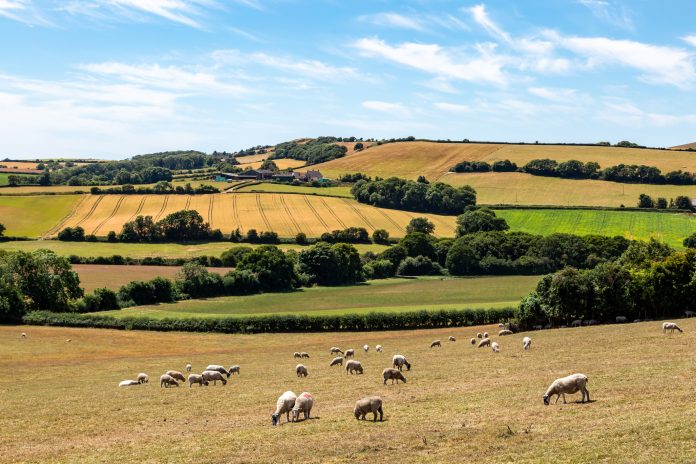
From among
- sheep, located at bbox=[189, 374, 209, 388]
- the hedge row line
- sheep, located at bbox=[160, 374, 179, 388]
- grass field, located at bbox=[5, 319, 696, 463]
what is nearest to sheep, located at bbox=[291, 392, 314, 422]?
grass field, located at bbox=[5, 319, 696, 463]

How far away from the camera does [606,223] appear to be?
6550 inches

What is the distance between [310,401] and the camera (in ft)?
96.1

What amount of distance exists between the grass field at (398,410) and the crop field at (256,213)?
361ft

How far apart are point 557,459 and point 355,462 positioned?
20.1 feet

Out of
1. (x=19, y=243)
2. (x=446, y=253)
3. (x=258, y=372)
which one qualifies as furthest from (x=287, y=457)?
(x=19, y=243)

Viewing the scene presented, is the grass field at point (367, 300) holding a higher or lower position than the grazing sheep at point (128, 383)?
lower

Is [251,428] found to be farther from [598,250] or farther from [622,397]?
[598,250]

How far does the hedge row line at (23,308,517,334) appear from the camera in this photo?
83562 mm

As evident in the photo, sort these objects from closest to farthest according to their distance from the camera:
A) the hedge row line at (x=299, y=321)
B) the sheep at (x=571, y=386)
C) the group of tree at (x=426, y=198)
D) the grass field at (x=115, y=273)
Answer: the sheep at (x=571, y=386), the hedge row line at (x=299, y=321), the grass field at (x=115, y=273), the group of tree at (x=426, y=198)

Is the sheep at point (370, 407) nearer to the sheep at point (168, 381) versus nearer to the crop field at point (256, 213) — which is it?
the sheep at point (168, 381)

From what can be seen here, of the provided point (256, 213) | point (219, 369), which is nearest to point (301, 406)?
point (219, 369)

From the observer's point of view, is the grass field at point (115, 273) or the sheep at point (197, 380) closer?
the sheep at point (197, 380)

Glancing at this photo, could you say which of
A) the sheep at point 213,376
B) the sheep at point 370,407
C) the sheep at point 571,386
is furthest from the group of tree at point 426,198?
the sheep at point 370,407

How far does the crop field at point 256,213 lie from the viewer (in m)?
165
